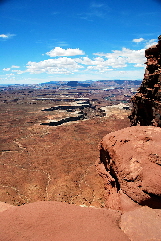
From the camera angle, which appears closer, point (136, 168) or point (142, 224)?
point (142, 224)

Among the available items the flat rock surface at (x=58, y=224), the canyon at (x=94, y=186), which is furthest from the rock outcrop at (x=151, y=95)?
the flat rock surface at (x=58, y=224)

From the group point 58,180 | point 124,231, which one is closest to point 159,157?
point 124,231

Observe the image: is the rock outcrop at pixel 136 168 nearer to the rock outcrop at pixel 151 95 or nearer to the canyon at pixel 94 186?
the canyon at pixel 94 186

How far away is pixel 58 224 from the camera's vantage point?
7.67 metres

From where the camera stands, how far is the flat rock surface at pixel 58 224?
6.92 meters

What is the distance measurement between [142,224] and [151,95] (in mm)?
18677

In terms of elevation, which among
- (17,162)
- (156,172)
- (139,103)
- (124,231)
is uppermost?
(139,103)

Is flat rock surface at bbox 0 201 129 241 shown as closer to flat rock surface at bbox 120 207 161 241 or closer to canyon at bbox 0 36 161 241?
canyon at bbox 0 36 161 241

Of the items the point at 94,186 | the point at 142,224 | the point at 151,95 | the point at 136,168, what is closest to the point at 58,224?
the point at 142,224

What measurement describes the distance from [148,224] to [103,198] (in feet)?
27.4

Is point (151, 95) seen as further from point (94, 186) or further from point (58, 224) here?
point (58, 224)

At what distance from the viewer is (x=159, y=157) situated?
10789mm

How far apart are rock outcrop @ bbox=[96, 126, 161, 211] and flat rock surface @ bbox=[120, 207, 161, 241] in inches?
32.2

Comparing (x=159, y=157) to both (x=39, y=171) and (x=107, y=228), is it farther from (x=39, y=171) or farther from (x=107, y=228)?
(x=39, y=171)
